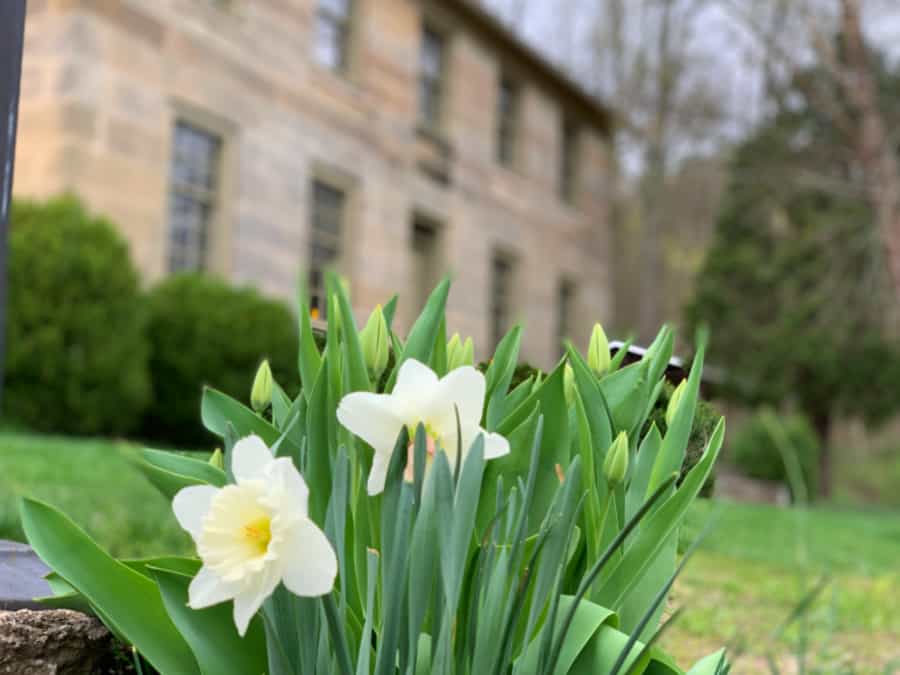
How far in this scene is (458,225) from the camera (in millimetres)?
16797

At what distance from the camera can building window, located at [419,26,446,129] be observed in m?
16.9

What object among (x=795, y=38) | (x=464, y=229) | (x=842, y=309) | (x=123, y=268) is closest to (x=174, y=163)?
(x=123, y=268)

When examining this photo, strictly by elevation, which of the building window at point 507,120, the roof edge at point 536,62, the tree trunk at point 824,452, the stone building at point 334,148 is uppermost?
the roof edge at point 536,62

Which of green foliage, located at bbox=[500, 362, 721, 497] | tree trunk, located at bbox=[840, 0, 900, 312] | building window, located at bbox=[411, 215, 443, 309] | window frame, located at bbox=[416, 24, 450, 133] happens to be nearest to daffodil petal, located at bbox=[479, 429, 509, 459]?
green foliage, located at bbox=[500, 362, 721, 497]

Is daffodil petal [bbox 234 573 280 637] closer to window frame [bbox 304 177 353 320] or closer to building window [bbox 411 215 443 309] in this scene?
window frame [bbox 304 177 353 320]

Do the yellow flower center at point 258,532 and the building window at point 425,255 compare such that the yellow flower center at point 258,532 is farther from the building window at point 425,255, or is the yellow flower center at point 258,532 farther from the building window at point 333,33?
the building window at point 425,255

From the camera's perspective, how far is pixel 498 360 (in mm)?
1778

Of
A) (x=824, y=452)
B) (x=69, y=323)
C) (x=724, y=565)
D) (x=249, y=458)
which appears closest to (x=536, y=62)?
(x=824, y=452)

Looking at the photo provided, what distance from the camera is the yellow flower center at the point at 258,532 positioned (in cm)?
122

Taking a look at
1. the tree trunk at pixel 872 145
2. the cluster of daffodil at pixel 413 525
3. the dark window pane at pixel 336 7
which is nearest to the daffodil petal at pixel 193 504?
the cluster of daffodil at pixel 413 525

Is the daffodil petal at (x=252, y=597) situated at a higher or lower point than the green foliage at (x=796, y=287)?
lower

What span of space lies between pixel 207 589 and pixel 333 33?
47.0ft

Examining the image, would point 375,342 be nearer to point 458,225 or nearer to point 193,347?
point 193,347

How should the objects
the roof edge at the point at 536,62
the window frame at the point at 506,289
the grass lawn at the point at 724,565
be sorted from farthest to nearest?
1. the window frame at the point at 506,289
2. the roof edge at the point at 536,62
3. the grass lawn at the point at 724,565
